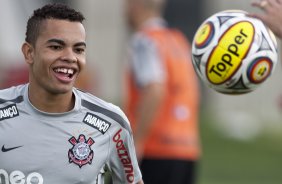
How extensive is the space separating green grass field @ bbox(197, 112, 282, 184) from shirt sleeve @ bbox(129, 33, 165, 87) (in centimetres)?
549

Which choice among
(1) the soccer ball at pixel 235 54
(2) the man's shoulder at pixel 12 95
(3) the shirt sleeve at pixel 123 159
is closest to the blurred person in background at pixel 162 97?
(1) the soccer ball at pixel 235 54

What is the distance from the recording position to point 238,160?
643 inches

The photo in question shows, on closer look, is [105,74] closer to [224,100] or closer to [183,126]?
[224,100]

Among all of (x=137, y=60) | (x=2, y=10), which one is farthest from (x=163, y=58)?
(x=2, y=10)

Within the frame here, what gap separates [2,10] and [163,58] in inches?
639

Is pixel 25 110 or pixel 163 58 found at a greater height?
pixel 163 58

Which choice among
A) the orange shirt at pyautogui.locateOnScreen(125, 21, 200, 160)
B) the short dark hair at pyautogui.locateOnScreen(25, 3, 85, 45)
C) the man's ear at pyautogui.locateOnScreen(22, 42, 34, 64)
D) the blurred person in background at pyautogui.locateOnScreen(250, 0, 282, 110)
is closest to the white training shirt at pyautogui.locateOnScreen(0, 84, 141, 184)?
the man's ear at pyautogui.locateOnScreen(22, 42, 34, 64)

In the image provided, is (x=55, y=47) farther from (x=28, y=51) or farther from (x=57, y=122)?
(x=57, y=122)

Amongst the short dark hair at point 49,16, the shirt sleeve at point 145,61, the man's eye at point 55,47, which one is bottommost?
the man's eye at point 55,47

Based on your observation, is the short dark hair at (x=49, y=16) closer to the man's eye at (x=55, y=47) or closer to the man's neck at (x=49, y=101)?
the man's eye at (x=55, y=47)

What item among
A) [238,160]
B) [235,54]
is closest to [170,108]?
[235,54]

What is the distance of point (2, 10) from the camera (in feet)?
78.8

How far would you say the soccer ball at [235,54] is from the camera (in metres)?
5.93

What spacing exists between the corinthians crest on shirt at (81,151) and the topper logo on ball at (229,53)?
108 centimetres
